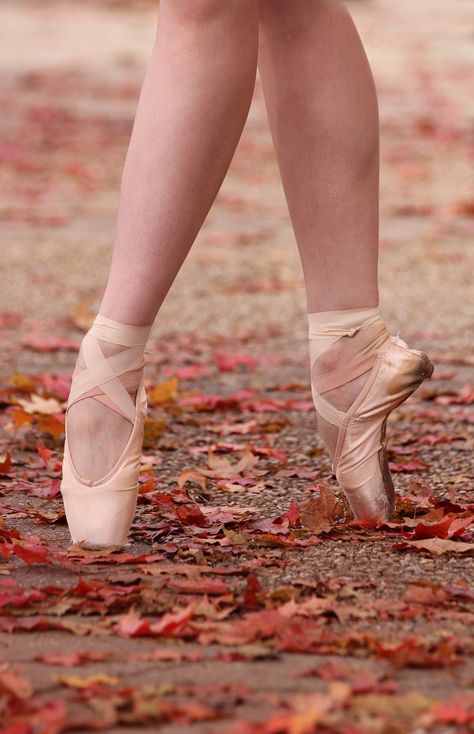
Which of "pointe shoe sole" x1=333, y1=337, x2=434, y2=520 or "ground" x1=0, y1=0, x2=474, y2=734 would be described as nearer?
"ground" x1=0, y1=0, x2=474, y2=734

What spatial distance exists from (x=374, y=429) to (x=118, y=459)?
514mm

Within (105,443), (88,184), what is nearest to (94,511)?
(105,443)

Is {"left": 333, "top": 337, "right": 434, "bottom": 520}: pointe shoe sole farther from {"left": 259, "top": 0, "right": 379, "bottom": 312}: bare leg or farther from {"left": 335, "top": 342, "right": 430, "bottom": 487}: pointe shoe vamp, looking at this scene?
{"left": 259, "top": 0, "right": 379, "bottom": 312}: bare leg

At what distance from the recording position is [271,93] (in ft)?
7.88

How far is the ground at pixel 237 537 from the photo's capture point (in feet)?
5.16

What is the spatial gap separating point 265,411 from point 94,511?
1.54m

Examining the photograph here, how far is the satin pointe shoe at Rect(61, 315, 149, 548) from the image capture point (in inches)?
87.5

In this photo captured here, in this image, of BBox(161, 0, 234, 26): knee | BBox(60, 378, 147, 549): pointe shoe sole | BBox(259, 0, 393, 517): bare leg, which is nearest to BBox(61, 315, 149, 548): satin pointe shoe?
BBox(60, 378, 147, 549): pointe shoe sole

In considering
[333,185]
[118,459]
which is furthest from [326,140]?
[118,459]

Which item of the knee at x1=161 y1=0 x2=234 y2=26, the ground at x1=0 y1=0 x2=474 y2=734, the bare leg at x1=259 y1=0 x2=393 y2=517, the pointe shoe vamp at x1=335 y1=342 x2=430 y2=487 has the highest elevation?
the knee at x1=161 y1=0 x2=234 y2=26

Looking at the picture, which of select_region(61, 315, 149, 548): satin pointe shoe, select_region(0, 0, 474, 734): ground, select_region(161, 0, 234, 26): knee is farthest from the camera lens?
select_region(61, 315, 149, 548): satin pointe shoe

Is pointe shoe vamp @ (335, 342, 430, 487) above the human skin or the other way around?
the other way around

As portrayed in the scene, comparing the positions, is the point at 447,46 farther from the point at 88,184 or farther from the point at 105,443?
the point at 105,443

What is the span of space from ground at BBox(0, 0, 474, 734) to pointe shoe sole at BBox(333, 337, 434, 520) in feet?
0.20
